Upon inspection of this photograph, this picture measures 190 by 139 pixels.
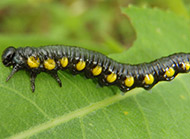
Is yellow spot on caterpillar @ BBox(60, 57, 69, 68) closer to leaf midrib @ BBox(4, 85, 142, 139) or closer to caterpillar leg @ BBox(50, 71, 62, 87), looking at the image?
caterpillar leg @ BBox(50, 71, 62, 87)

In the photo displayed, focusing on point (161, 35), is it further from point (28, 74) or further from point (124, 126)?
point (28, 74)

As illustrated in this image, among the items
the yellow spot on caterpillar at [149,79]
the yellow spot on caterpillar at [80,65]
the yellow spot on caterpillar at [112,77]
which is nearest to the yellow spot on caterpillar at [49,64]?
the yellow spot on caterpillar at [80,65]

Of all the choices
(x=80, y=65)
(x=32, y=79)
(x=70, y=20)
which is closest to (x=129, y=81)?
(x=80, y=65)

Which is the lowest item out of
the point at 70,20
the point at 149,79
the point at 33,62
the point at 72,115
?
the point at 70,20

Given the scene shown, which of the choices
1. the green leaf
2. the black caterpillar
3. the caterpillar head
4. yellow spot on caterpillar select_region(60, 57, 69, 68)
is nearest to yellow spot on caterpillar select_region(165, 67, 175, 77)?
the black caterpillar

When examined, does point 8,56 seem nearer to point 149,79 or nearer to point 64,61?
point 64,61

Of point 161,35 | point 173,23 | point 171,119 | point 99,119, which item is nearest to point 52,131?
point 99,119
